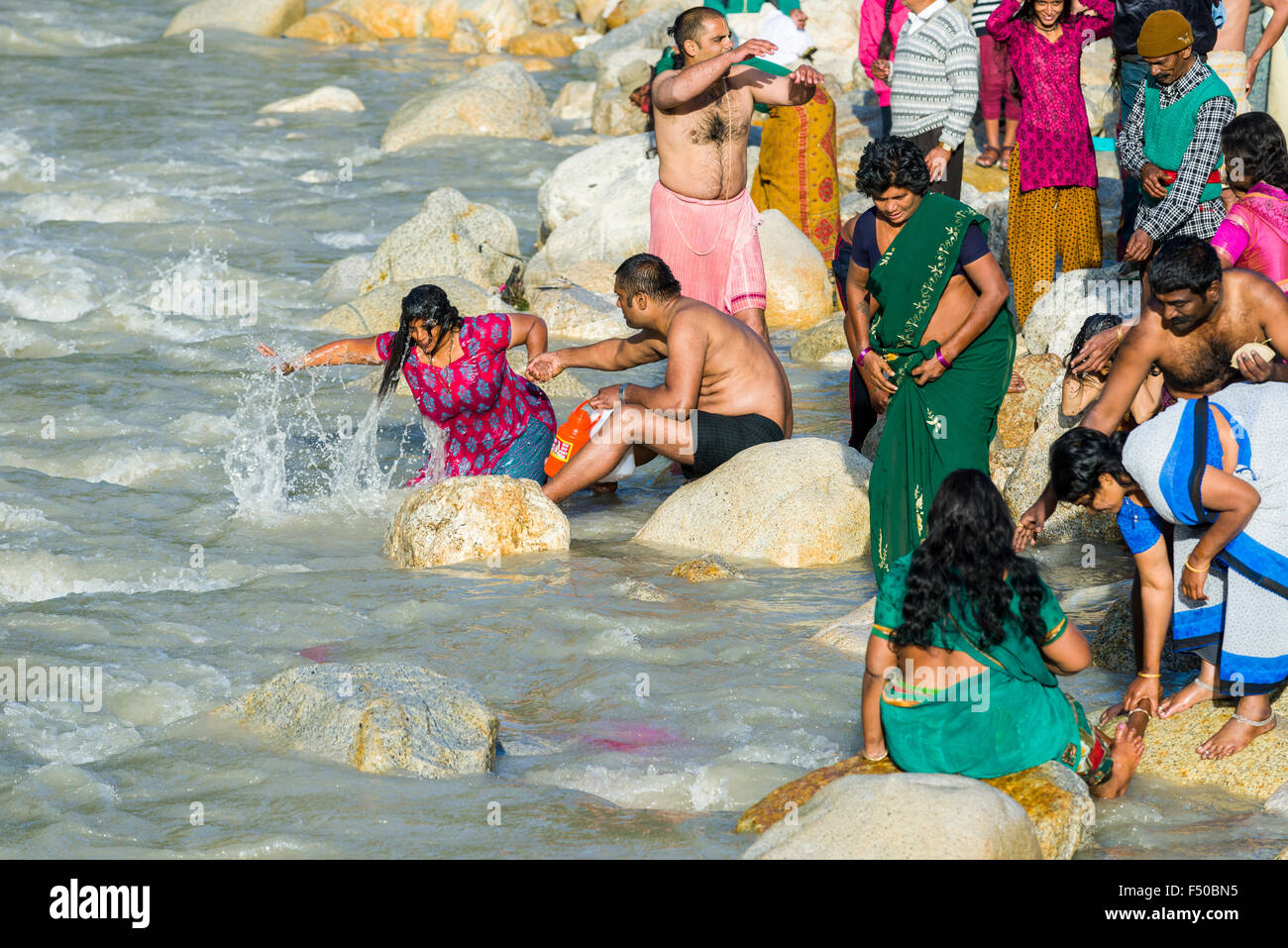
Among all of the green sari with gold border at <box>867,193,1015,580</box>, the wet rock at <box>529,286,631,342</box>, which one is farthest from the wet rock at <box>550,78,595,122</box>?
the green sari with gold border at <box>867,193,1015,580</box>

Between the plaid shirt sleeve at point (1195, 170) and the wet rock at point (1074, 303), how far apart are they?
113cm

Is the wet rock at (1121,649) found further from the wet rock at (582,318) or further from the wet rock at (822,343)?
the wet rock at (582,318)

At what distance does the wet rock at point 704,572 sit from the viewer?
5863mm

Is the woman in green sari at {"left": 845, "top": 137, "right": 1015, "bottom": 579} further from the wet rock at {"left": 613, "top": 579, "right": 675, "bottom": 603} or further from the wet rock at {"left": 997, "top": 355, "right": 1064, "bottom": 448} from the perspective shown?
the wet rock at {"left": 997, "top": 355, "right": 1064, "bottom": 448}

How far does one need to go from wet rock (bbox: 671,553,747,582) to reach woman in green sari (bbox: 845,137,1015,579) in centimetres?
69

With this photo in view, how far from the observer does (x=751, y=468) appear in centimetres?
633

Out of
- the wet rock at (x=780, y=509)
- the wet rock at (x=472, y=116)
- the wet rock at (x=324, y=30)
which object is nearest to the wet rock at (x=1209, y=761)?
the wet rock at (x=780, y=509)

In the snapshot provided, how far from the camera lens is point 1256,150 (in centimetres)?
524

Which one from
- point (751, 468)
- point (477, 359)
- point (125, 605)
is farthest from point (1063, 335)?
point (125, 605)

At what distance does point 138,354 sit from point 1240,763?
7.33 meters

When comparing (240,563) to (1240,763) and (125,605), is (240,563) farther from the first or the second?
(1240,763)

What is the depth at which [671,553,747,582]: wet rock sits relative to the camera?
231 inches
